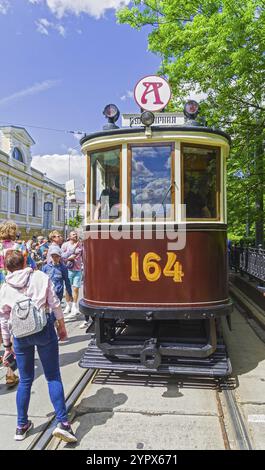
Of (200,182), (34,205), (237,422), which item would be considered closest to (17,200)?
(34,205)

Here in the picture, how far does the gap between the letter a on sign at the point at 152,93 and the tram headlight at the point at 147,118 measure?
0.27 meters

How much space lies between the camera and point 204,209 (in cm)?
477

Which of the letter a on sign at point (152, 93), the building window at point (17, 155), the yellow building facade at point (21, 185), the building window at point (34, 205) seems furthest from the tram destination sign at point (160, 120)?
the building window at point (34, 205)

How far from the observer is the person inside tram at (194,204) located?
4.64 meters

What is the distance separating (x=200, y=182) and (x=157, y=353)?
206cm

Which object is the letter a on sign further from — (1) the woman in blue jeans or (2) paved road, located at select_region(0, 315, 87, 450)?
(2) paved road, located at select_region(0, 315, 87, 450)

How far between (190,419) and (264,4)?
838 cm

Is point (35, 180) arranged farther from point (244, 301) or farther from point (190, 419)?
point (190, 419)

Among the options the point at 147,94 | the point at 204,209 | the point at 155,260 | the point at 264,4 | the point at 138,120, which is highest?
the point at 264,4

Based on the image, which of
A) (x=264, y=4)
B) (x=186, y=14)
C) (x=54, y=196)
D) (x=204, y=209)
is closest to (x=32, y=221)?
(x=54, y=196)

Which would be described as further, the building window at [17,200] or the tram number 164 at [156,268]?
the building window at [17,200]

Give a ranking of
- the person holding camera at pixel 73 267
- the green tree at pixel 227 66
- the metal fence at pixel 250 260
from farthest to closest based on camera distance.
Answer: the metal fence at pixel 250 260, the green tree at pixel 227 66, the person holding camera at pixel 73 267

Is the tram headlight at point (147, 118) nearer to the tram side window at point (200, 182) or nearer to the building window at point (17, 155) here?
the tram side window at point (200, 182)

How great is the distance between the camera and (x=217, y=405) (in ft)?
13.3
